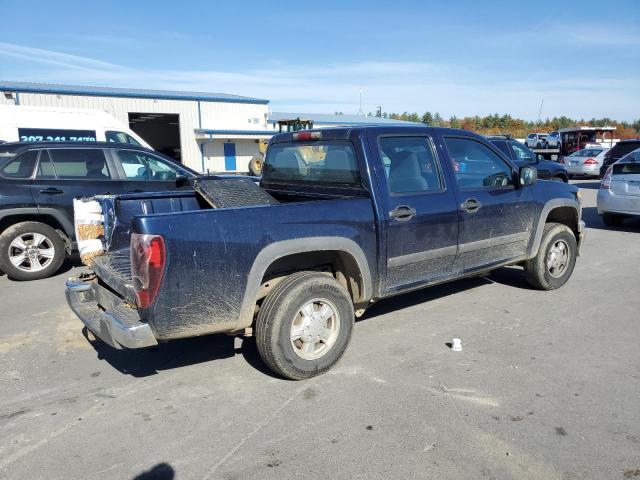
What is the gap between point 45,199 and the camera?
21.9 feet

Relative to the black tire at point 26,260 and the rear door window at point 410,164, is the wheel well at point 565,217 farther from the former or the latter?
the black tire at point 26,260

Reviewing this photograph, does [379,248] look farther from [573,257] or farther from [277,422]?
[573,257]

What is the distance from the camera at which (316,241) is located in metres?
3.55

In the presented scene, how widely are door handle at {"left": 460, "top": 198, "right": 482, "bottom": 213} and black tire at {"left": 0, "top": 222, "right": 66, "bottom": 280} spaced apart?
537 centimetres

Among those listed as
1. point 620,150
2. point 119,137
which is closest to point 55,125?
point 119,137

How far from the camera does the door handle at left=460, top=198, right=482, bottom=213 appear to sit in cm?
449

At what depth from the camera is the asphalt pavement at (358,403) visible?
2721 millimetres

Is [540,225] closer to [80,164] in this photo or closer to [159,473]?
[159,473]

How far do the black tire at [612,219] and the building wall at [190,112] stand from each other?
22981 millimetres

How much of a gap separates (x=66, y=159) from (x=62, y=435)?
4.92 meters

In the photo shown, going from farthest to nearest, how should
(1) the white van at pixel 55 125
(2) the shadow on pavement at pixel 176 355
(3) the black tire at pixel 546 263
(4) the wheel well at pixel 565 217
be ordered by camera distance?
(1) the white van at pixel 55 125, (4) the wheel well at pixel 565 217, (3) the black tire at pixel 546 263, (2) the shadow on pavement at pixel 176 355

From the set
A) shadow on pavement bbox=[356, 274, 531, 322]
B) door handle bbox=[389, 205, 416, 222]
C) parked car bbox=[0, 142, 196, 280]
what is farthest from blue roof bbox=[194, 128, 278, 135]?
door handle bbox=[389, 205, 416, 222]

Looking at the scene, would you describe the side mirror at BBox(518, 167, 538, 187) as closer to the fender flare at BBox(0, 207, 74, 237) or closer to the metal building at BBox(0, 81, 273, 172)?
the fender flare at BBox(0, 207, 74, 237)

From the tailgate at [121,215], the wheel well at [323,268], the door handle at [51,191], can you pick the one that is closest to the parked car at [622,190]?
the wheel well at [323,268]
